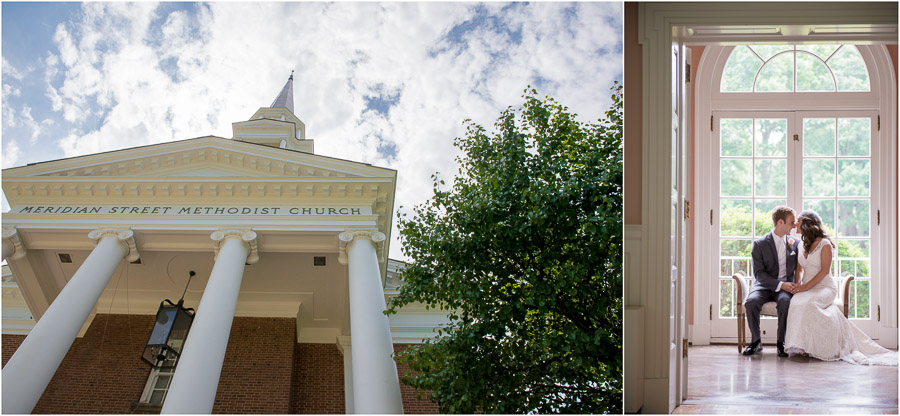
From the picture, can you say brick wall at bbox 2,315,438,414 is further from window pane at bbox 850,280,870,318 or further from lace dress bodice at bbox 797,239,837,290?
window pane at bbox 850,280,870,318

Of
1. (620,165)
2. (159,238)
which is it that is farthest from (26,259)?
(620,165)

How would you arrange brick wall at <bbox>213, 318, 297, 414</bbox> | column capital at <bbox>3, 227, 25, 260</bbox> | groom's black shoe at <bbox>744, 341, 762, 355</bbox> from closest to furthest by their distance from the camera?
groom's black shoe at <bbox>744, 341, 762, 355</bbox> → column capital at <bbox>3, 227, 25, 260</bbox> → brick wall at <bbox>213, 318, 297, 414</bbox>

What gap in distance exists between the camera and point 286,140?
16656 millimetres

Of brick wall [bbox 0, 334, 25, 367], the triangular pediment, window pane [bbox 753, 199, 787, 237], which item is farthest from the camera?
brick wall [bbox 0, 334, 25, 367]

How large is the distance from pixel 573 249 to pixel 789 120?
158 inches

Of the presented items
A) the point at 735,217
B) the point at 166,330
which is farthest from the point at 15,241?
the point at 735,217

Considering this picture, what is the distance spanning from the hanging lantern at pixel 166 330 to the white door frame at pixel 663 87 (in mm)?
7806

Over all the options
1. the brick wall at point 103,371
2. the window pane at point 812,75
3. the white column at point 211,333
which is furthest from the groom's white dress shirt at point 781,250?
the brick wall at point 103,371

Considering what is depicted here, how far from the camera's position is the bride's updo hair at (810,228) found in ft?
25.0

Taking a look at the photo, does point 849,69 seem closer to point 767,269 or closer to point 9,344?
point 767,269

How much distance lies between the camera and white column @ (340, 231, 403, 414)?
6.84 meters

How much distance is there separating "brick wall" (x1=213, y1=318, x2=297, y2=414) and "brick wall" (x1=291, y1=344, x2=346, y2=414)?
14.7 inches

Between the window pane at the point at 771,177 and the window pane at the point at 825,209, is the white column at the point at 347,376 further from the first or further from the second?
the window pane at the point at 825,209

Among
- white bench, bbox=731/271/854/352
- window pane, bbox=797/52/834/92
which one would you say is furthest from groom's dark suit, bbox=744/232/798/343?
window pane, bbox=797/52/834/92
